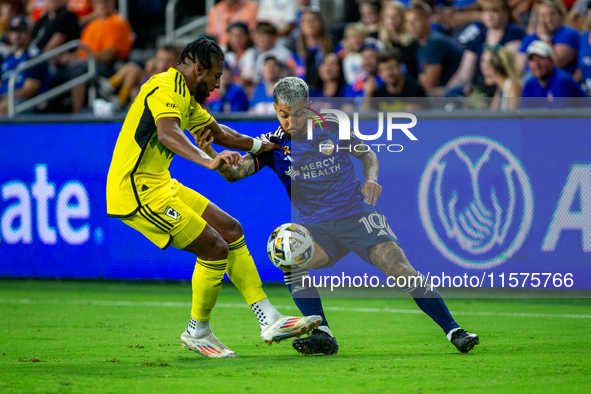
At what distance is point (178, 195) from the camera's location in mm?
5105

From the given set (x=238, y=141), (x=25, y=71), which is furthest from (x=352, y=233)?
(x=25, y=71)

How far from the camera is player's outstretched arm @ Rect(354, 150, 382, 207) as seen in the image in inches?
191

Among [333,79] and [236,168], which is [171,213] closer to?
[236,168]

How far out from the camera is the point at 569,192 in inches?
289

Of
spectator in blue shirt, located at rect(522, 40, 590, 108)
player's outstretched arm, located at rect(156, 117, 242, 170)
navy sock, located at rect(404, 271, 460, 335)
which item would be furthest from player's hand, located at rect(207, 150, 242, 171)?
spectator in blue shirt, located at rect(522, 40, 590, 108)

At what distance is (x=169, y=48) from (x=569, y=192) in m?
6.18

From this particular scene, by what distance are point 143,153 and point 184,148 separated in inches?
20.5

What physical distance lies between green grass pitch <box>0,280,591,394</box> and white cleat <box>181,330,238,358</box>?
6 cm

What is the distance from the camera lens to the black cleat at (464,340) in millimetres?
4727

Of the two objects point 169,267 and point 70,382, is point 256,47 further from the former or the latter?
point 70,382

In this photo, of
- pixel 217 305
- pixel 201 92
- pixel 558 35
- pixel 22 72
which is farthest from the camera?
pixel 22 72

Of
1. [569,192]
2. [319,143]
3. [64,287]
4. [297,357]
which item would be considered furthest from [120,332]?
[569,192]

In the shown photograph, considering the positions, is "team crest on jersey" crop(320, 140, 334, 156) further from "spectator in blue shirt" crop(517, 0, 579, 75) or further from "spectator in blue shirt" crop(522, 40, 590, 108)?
"spectator in blue shirt" crop(517, 0, 579, 75)

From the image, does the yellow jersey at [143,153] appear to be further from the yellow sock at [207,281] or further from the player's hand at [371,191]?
the player's hand at [371,191]
